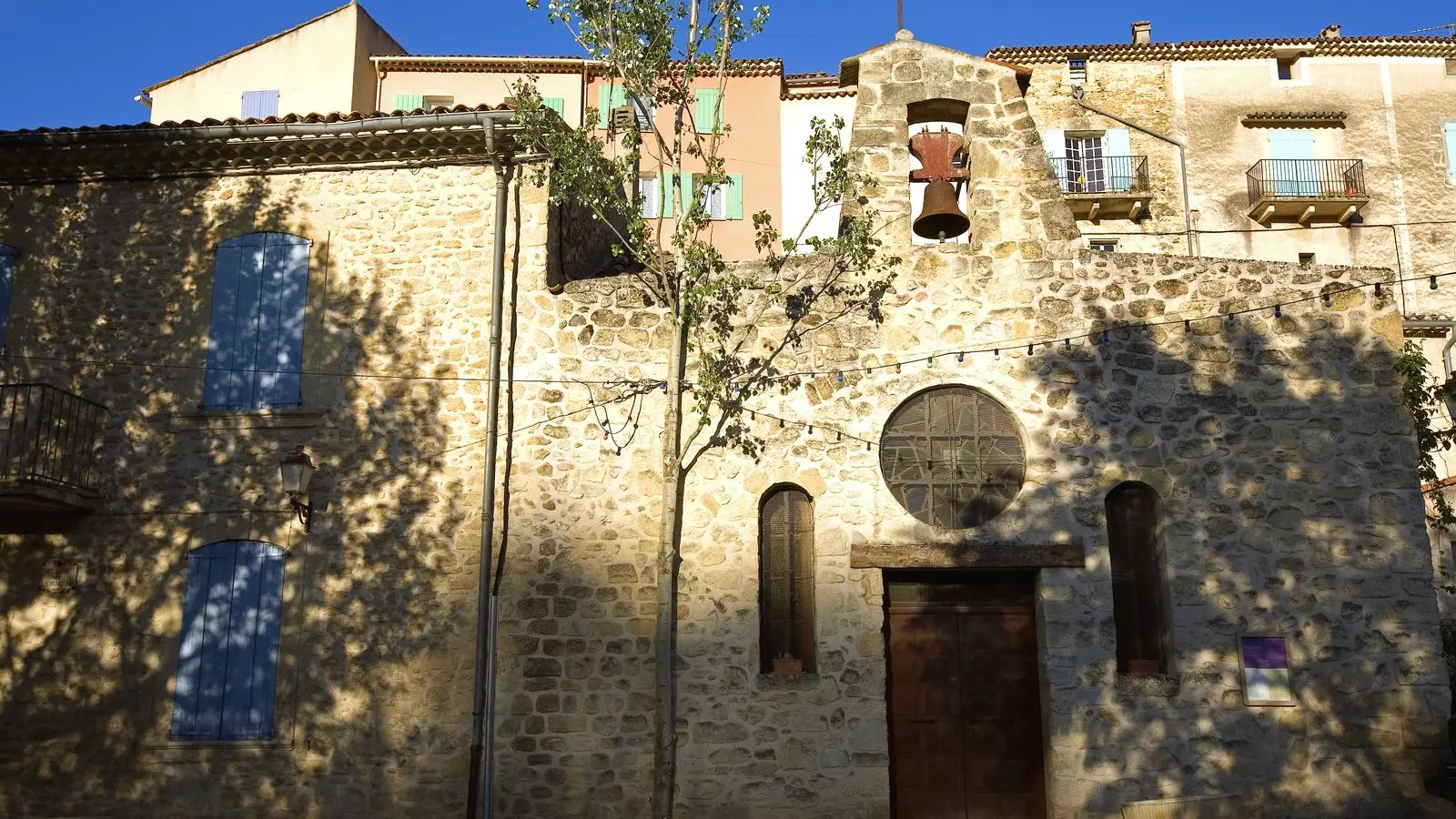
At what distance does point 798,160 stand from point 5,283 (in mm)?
18721

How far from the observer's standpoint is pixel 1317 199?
1082 inches

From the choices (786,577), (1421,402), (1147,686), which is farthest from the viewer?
(1421,402)

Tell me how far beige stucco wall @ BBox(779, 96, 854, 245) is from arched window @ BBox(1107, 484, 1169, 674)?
55.6 ft

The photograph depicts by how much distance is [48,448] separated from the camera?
35.7ft

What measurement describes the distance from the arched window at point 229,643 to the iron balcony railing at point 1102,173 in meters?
21.6

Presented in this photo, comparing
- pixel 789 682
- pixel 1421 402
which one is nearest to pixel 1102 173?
pixel 1421 402

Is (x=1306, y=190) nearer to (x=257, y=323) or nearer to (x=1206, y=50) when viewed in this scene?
(x=1206, y=50)

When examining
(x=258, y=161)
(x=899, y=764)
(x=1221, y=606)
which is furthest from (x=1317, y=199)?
(x=258, y=161)

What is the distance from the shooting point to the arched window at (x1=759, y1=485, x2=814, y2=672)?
1045 centimetres

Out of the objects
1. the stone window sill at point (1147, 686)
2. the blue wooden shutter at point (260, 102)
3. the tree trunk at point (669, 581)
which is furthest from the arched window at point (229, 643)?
the blue wooden shutter at point (260, 102)

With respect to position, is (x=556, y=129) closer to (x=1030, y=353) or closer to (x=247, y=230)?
(x=247, y=230)

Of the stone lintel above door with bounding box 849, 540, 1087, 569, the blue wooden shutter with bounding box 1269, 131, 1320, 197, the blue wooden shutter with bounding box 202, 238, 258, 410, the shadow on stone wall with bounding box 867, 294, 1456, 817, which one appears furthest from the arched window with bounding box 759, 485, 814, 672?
the blue wooden shutter with bounding box 1269, 131, 1320, 197

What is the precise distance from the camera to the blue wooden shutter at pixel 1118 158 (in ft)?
91.2

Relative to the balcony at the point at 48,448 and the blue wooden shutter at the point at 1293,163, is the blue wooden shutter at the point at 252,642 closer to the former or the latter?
the balcony at the point at 48,448
